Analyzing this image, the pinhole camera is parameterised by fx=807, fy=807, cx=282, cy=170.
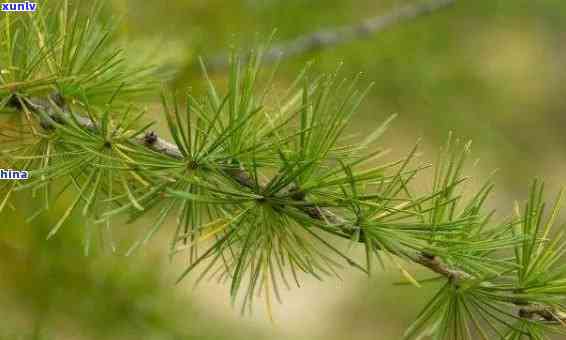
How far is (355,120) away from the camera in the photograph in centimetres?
136

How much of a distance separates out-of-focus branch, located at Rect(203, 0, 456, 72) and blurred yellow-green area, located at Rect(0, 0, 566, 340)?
27 millimetres

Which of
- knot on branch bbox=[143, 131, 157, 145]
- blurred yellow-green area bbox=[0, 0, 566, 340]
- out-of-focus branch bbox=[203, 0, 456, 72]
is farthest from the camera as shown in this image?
out-of-focus branch bbox=[203, 0, 456, 72]

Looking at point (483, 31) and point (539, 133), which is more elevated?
point (483, 31)

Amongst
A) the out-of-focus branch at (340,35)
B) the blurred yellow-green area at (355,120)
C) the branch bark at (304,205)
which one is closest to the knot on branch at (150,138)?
the branch bark at (304,205)

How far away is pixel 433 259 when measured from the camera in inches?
17.1

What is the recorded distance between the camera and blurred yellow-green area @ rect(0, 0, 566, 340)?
0.82 metres

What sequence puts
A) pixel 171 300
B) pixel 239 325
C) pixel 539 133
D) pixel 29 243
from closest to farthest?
pixel 29 243 → pixel 171 300 → pixel 239 325 → pixel 539 133

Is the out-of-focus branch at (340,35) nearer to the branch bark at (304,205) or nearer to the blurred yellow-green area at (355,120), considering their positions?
the blurred yellow-green area at (355,120)

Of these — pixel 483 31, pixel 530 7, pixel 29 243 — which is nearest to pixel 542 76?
pixel 483 31

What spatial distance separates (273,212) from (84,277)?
0.48 m

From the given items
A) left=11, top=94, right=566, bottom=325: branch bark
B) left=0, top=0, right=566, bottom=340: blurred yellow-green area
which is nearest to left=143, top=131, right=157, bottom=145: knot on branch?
left=11, top=94, right=566, bottom=325: branch bark

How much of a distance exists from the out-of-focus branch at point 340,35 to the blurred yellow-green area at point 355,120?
0.09 ft

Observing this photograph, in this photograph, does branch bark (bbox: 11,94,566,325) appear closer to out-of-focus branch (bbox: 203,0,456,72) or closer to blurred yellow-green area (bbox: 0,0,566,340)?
blurred yellow-green area (bbox: 0,0,566,340)

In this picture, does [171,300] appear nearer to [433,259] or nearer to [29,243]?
[29,243]
